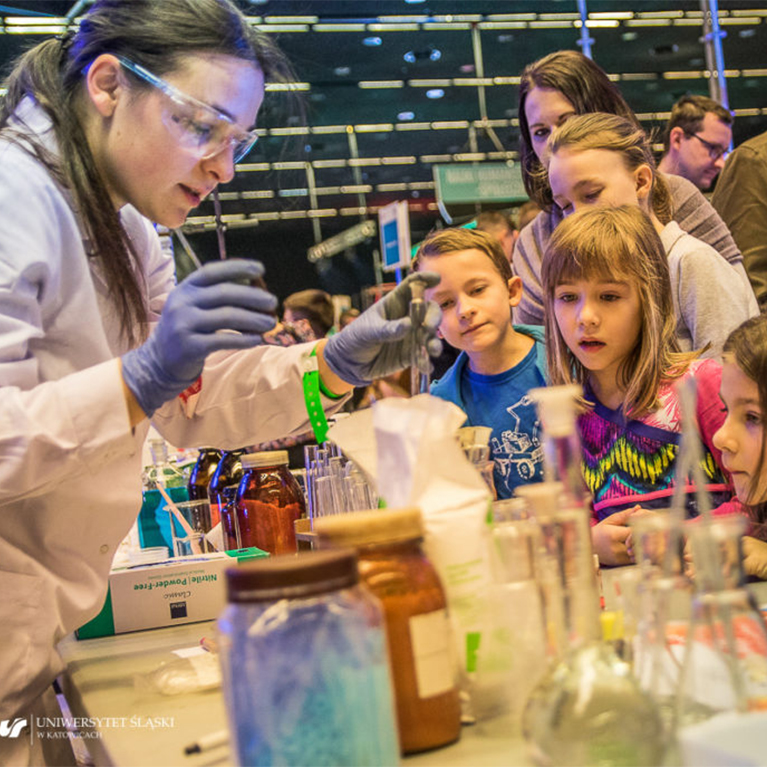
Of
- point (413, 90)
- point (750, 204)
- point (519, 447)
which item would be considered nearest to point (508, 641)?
point (519, 447)

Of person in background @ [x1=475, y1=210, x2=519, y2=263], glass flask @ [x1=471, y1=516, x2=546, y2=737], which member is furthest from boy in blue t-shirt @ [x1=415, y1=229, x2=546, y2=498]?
person in background @ [x1=475, y1=210, x2=519, y2=263]

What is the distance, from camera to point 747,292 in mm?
2348

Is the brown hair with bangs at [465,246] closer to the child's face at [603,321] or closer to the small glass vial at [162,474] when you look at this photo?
the child's face at [603,321]

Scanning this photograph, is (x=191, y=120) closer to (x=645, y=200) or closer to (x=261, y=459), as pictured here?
(x=261, y=459)

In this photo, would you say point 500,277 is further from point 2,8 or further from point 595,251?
point 2,8

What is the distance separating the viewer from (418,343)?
3.63 feet

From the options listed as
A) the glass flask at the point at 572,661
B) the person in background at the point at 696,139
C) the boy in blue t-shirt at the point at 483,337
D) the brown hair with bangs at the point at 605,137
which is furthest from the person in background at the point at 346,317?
the glass flask at the point at 572,661

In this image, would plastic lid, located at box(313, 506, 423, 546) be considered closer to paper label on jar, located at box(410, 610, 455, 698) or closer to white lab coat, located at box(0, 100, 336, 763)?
paper label on jar, located at box(410, 610, 455, 698)

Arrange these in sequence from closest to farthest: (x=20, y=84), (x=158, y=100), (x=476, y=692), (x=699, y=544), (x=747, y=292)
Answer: (x=699, y=544), (x=476, y=692), (x=158, y=100), (x=20, y=84), (x=747, y=292)

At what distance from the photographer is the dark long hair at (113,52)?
1.39 m

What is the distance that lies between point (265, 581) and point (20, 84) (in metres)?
1.16

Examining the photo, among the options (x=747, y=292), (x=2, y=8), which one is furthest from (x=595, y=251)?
(x=2, y=8)

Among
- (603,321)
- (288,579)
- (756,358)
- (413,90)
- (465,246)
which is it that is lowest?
(288,579)

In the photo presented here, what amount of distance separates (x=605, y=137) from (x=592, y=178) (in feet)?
0.33
